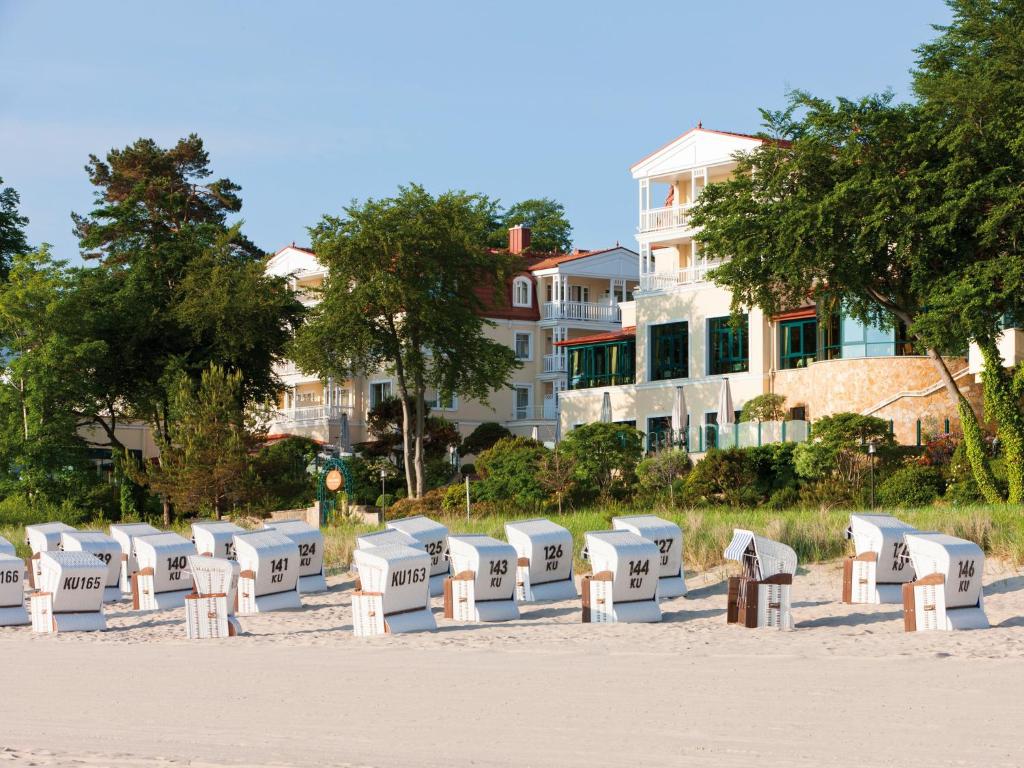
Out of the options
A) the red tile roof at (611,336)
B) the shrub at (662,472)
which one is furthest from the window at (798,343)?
the shrub at (662,472)

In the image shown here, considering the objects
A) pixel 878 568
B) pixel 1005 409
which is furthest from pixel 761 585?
pixel 1005 409

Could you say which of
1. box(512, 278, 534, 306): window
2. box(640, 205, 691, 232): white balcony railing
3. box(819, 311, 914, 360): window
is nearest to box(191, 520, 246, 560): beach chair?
box(819, 311, 914, 360): window

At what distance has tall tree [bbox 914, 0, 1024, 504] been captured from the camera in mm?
32750

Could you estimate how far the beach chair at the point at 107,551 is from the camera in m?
27.1

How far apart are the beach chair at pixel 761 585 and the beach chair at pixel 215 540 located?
1075cm

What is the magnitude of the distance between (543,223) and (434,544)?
60.1 metres

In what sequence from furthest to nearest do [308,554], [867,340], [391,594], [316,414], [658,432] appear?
[316,414]
[658,432]
[867,340]
[308,554]
[391,594]

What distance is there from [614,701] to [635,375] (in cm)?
3966

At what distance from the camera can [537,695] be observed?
13234 millimetres

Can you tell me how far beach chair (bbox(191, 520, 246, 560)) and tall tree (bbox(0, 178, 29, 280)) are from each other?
106 ft

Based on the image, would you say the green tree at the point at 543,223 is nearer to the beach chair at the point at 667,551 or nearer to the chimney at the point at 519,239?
the chimney at the point at 519,239

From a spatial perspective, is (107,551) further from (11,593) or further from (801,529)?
(801,529)

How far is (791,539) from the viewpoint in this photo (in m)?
25.4

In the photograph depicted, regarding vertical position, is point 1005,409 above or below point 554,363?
below
